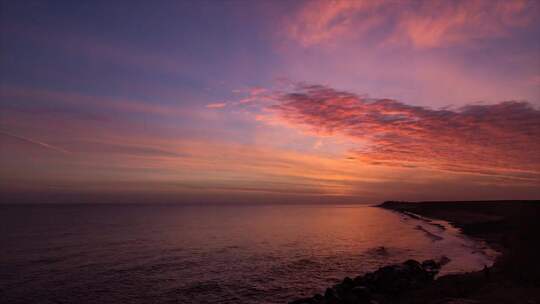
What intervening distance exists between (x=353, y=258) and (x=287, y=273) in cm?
1016

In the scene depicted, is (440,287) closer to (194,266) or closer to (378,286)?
(378,286)

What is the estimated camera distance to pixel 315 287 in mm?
24375

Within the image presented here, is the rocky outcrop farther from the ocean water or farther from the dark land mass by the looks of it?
the ocean water

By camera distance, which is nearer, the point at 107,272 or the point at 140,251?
the point at 107,272

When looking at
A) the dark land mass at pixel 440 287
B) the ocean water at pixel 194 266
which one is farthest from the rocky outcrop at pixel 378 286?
the ocean water at pixel 194 266

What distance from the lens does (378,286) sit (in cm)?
2234

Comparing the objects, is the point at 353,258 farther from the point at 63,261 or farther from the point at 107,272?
the point at 63,261

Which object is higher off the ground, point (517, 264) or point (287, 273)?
point (517, 264)

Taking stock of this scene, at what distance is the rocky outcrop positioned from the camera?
19750 mm

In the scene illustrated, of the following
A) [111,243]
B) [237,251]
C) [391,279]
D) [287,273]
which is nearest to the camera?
[391,279]

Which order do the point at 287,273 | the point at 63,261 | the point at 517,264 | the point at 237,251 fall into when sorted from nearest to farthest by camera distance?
the point at 517,264 → the point at 287,273 → the point at 63,261 → the point at 237,251

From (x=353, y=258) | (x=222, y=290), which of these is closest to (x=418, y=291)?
(x=222, y=290)

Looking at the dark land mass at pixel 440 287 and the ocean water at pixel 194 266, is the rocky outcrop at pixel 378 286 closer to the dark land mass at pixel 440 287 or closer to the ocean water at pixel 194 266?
the dark land mass at pixel 440 287

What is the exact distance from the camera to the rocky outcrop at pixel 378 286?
19750 mm
